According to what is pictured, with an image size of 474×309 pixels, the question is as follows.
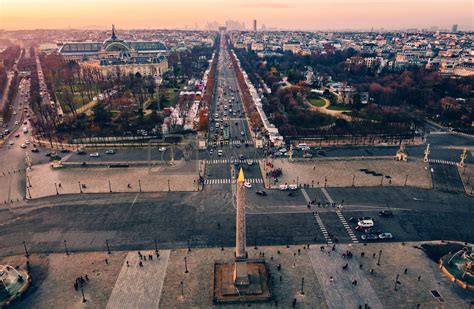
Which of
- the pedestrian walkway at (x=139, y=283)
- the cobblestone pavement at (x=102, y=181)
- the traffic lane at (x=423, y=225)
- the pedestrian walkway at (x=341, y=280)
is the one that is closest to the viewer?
the pedestrian walkway at (x=341, y=280)

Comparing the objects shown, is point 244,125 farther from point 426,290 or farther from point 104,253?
point 426,290

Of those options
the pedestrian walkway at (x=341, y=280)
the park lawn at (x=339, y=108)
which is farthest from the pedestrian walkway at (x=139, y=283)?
the park lawn at (x=339, y=108)

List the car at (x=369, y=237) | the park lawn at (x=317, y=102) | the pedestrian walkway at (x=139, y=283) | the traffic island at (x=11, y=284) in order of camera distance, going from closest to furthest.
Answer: the pedestrian walkway at (x=139, y=283), the traffic island at (x=11, y=284), the car at (x=369, y=237), the park lawn at (x=317, y=102)

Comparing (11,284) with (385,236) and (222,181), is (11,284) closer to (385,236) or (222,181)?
(222,181)

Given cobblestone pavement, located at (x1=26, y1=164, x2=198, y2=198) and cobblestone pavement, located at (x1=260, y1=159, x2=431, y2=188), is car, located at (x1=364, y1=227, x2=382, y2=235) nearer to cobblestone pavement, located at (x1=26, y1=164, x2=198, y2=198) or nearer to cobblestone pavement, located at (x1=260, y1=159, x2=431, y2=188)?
cobblestone pavement, located at (x1=260, y1=159, x2=431, y2=188)

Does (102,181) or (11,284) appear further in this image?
(102,181)

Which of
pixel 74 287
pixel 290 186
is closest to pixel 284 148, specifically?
pixel 290 186

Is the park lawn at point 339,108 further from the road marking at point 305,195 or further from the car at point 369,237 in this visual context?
the car at point 369,237

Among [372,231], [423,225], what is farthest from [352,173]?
[372,231]
